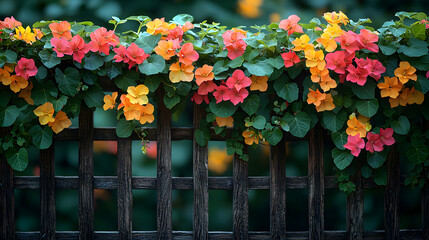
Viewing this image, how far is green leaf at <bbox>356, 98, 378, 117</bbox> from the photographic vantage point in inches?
79.0

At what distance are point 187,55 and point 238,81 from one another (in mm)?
242

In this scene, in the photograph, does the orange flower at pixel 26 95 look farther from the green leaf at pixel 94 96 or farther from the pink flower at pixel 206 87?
the pink flower at pixel 206 87

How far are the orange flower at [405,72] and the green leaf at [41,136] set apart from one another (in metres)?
1.56

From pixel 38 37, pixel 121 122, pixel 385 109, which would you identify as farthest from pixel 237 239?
pixel 38 37

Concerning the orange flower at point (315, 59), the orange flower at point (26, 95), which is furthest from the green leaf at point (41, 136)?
the orange flower at point (315, 59)

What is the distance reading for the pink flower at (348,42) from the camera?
1929 millimetres

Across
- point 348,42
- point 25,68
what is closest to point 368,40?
point 348,42

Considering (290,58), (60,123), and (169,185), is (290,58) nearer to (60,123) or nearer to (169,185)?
(169,185)

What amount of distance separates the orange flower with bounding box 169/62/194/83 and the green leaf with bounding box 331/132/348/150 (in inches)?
27.6

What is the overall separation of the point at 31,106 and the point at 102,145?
0.48m

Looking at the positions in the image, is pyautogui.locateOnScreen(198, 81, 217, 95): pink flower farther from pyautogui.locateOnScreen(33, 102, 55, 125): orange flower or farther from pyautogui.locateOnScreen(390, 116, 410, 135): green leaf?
pyautogui.locateOnScreen(390, 116, 410, 135): green leaf

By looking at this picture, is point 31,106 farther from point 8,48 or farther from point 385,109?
point 385,109

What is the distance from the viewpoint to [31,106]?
207 cm

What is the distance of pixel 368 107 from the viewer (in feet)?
6.63
